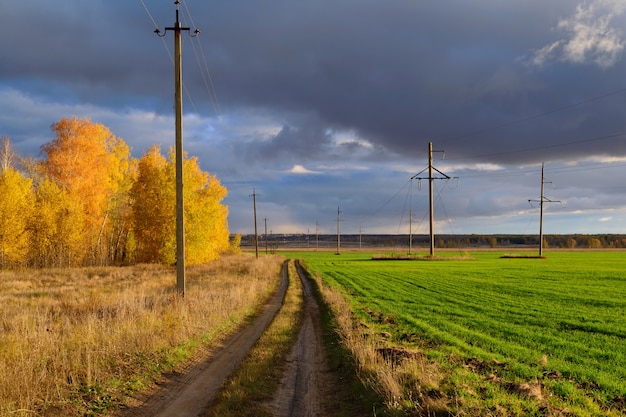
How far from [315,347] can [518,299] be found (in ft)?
57.0

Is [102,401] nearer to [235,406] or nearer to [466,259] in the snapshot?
[235,406]

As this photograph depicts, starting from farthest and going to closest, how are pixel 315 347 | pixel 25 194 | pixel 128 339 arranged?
pixel 25 194 → pixel 315 347 → pixel 128 339

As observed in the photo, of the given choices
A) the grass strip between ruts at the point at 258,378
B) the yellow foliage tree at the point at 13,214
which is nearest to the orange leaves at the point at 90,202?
the yellow foliage tree at the point at 13,214

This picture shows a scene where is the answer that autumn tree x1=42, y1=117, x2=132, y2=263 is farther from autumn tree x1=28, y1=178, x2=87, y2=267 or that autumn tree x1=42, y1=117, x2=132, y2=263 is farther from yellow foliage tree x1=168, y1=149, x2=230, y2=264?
yellow foliage tree x1=168, y1=149, x2=230, y2=264

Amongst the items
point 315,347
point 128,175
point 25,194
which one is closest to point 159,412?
point 315,347

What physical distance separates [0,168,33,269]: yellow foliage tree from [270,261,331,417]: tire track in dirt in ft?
136

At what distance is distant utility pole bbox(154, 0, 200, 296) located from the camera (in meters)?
19.6

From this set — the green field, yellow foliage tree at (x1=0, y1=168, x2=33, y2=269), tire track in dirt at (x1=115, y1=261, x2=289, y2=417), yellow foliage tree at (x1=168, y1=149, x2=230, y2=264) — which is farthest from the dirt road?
yellow foliage tree at (x1=0, y1=168, x2=33, y2=269)

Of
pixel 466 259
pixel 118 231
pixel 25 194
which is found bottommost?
pixel 466 259

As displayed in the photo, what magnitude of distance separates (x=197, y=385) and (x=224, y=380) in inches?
26.2

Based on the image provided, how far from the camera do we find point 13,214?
146 ft

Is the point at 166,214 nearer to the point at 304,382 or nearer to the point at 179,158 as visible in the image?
the point at 179,158

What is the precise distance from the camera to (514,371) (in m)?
10.5

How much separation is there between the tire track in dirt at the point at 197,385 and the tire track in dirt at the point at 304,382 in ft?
4.86
